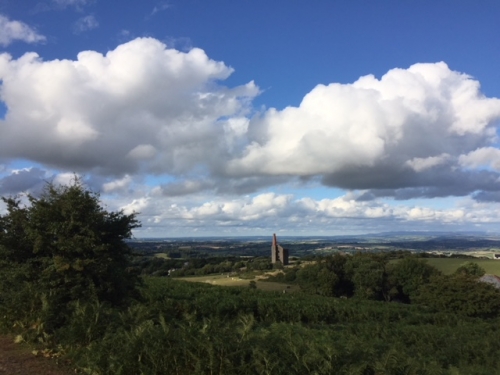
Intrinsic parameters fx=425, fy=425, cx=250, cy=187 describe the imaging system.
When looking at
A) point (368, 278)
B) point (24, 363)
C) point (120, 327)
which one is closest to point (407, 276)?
point (368, 278)

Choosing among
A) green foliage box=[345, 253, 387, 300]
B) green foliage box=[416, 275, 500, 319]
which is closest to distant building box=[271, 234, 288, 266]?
green foliage box=[345, 253, 387, 300]

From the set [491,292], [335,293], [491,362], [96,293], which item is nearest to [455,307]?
[491,292]

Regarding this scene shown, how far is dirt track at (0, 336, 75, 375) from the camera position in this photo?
312 inches

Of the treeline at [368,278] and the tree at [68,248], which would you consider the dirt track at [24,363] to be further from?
the treeline at [368,278]

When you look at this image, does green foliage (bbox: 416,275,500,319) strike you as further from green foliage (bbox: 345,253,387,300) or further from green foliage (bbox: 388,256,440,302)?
green foliage (bbox: 388,256,440,302)

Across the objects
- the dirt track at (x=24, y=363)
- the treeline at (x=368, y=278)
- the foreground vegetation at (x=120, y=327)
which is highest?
the foreground vegetation at (x=120, y=327)

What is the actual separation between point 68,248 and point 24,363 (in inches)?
177

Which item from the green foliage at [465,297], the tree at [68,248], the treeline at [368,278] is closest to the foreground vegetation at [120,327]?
the tree at [68,248]

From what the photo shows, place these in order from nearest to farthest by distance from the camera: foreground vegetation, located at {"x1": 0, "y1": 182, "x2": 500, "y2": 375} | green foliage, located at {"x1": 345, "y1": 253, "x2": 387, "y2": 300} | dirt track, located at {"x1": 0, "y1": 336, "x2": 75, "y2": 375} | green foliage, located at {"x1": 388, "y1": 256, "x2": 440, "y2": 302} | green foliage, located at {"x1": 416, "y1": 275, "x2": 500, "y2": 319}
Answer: foreground vegetation, located at {"x1": 0, "y1": 182, "x2": 500, "y2": 375}, dirt track, located at {"x1": 0, "y1": 336, "x2": 75, "y2": 375}, green foliage, located at {"x1": 416, "y1": 275, "x2": 500, "y2": 319}, green foliage, located at {"x1": 345, "y1": 253, "x2": 387, "y2": 300}, green foliage, located at {"x1": 388, "y1": 256, "x2": 440, "y2": 302}

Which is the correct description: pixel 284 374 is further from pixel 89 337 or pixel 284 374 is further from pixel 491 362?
pixel 491 362

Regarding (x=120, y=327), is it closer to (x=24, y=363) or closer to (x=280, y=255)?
(x=24, y=363)

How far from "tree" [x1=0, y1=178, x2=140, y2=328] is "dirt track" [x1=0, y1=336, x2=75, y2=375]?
7.67ft

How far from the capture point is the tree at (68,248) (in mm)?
12156

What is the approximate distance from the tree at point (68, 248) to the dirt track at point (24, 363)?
2.34 metres
